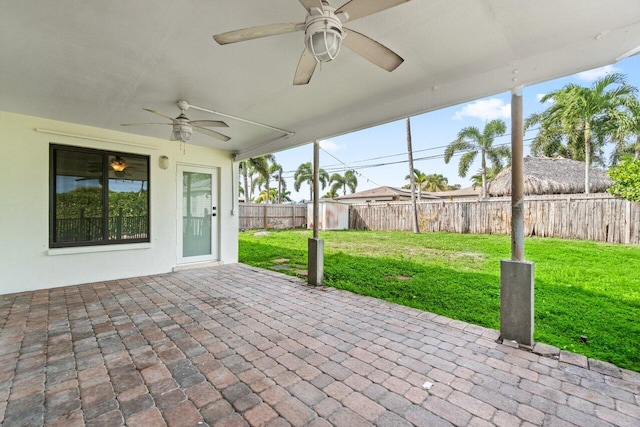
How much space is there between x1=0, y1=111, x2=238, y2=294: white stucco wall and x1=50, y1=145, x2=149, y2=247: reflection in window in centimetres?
12

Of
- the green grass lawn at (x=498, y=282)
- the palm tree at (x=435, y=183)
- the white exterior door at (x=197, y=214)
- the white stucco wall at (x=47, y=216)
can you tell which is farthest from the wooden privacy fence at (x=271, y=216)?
the palm tree at (x=435, y=183)

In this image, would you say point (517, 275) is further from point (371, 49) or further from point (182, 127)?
point (182, 127)

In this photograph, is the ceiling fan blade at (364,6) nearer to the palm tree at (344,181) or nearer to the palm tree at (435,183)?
the palm tree at (344,181)

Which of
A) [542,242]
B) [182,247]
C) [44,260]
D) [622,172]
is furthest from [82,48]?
[622,172]

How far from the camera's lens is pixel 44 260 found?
4164 millimetres

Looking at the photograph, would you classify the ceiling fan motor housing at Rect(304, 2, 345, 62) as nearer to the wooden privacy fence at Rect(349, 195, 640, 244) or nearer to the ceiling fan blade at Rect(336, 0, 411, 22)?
the ceiling fan blade at Rect(336, 0, 411, 22)

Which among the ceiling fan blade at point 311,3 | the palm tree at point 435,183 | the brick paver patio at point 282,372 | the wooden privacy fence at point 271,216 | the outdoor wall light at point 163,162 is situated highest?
the palm tree at point 435,183

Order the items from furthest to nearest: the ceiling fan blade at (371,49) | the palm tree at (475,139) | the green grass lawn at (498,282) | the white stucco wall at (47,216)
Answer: the palm tree at (475,139), the white stucco wall at (47,216), the green grass lawn at (498,282), the ceiling fan blade at (371,49)

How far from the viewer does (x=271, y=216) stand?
1446cm

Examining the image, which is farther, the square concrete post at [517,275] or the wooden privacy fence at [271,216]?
the wooden privacy fence at [271,216]

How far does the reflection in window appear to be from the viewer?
170 inches

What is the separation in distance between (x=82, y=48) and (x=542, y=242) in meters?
9.99

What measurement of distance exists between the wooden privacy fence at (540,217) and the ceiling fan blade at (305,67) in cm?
925

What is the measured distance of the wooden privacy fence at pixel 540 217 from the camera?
23.9ft
